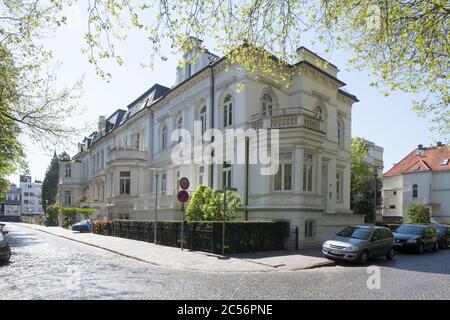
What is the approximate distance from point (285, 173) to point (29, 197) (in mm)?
121197

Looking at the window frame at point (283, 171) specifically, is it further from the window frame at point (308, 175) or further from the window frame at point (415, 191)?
the window frame at point (415, 191)

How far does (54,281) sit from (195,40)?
23.1 feet

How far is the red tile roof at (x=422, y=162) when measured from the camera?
4548 cm

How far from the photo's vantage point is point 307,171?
1905 centimetres

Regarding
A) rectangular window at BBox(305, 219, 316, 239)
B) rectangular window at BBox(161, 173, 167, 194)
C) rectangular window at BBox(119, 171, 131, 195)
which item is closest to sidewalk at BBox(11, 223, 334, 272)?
rectangular window at BBox(305, 219, 316, 239)

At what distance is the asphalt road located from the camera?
26.3 feet

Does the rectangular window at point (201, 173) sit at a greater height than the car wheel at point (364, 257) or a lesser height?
greater

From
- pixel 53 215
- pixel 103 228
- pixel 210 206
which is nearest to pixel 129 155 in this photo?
pixel 103 228

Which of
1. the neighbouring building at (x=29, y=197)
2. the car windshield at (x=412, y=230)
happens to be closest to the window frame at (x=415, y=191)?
the car windshield at (x=412, y=230)

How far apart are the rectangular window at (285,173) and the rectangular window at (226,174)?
376 centimetres

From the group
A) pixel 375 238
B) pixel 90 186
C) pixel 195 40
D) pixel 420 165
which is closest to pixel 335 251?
pixel 375 238

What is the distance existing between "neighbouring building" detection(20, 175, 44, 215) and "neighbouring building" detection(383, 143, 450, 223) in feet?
344

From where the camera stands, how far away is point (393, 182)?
50.9 meters

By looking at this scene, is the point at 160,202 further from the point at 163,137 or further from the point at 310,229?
the point at 310,229
